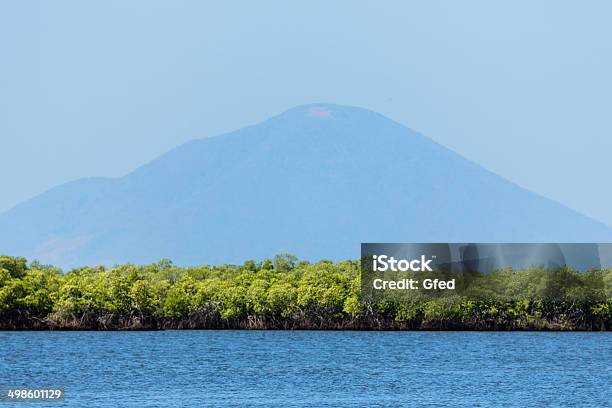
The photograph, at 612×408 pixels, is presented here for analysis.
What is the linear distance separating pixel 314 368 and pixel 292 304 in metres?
49.8

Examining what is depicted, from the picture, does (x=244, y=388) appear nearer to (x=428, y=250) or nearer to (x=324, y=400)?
(x=324, y=400)

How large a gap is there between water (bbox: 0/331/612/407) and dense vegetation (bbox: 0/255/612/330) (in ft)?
11.7

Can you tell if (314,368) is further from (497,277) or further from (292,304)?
(292,304)

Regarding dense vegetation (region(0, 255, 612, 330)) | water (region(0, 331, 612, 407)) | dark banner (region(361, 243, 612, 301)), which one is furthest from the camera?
dense vegetation (region(0, 255, 612, 330))

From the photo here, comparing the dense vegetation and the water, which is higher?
the dense vegetation

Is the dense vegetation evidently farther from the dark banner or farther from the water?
the water

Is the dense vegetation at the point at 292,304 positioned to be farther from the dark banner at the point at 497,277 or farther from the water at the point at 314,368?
the water at the point at 314,368

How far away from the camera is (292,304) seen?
475 feet

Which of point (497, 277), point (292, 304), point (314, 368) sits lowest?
point (314, 368)

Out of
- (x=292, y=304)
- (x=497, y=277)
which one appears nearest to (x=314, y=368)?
(x=497, y=277)

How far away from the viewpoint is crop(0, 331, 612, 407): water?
74.1 meters

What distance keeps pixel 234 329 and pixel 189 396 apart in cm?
7574

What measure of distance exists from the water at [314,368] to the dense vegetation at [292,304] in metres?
3.55

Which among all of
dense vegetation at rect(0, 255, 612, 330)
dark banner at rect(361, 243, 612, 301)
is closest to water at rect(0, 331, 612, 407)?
dense vegetation at rect(0, 255, 612, 330)
